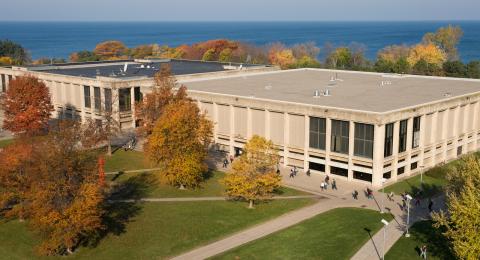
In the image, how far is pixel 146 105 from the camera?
2918 inches

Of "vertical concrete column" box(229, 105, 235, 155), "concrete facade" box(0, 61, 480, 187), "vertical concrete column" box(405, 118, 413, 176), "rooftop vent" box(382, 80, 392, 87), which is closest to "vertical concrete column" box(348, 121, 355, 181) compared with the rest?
"concrete facade" box(0, 61, 480, 187)

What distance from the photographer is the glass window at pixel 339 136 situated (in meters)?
68.8

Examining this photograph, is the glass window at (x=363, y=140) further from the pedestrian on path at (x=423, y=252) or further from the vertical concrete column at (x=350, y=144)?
the pedestrian on path at (x=423, y=252)

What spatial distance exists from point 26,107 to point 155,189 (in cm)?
3309

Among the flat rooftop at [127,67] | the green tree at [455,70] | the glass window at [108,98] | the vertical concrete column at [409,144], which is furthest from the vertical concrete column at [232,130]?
the green tree at [455,70]

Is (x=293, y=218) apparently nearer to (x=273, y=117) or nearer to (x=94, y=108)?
(x=273, y=117)

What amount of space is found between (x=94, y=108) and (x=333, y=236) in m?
61.9

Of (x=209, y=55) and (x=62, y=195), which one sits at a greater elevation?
(x=209, y=55)

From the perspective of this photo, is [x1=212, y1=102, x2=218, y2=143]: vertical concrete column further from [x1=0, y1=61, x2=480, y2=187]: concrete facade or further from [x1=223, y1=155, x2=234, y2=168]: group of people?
[x1=223, y1=155, x2=234, y2=168]: group of people

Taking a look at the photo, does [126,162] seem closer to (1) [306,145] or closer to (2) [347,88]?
(1) [306,145]

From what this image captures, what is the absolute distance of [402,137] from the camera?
69.1m

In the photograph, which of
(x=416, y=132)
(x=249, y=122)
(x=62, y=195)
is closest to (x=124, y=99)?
(x=249, y=122)

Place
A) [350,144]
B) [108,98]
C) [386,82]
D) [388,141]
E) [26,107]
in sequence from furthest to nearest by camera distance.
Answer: [108,98] → [386,82] → [26,107] → [350,144] → [388,141]

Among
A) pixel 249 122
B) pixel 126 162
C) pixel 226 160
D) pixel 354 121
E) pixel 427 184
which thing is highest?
pixel 354 121
